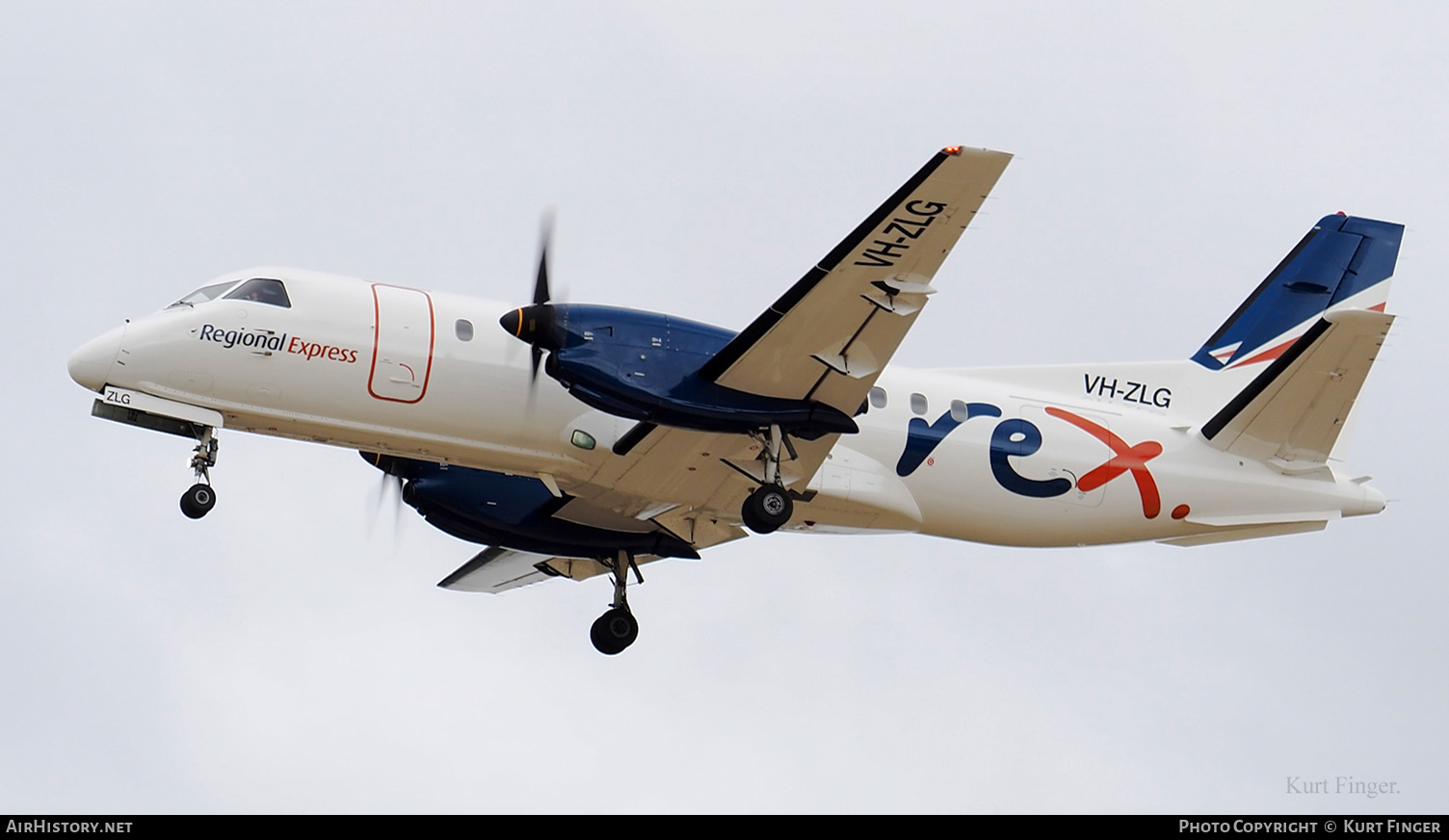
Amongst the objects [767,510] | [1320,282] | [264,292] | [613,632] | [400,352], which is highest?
[1320,282]

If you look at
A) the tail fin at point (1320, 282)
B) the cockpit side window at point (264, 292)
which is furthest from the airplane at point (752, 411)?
the tail fin at point (1320, 282)

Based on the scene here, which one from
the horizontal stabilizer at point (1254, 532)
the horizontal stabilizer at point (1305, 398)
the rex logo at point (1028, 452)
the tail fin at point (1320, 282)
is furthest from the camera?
the tail fin at point (1320, 282)

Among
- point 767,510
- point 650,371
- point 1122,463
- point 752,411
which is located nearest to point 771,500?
point 767,510

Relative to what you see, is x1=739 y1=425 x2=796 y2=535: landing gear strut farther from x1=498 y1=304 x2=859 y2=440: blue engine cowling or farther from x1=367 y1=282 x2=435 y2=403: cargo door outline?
x1=367 y1=282 x2=435 y2=403: cargo door outline

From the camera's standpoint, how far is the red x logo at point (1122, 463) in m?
18.5

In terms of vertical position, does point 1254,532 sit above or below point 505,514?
above

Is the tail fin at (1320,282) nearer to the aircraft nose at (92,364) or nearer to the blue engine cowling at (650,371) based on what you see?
the blue engine cowling at (650,371)

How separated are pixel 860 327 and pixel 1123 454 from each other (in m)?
4.39

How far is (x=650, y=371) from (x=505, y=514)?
163 inches

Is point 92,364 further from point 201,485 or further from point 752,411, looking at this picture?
point 752,411

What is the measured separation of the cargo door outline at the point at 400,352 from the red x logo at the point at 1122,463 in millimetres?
7065

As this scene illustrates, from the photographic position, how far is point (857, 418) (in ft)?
57.8

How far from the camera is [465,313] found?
16.8 m

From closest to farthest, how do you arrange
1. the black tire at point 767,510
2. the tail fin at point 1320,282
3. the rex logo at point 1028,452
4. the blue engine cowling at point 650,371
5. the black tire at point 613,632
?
the blue engine cowling at point 650,371 < the black tire at point 767,510 < the rex logo at point 1028,452 < the black tire at point 613,632 < the tail fin at point 1320,282
